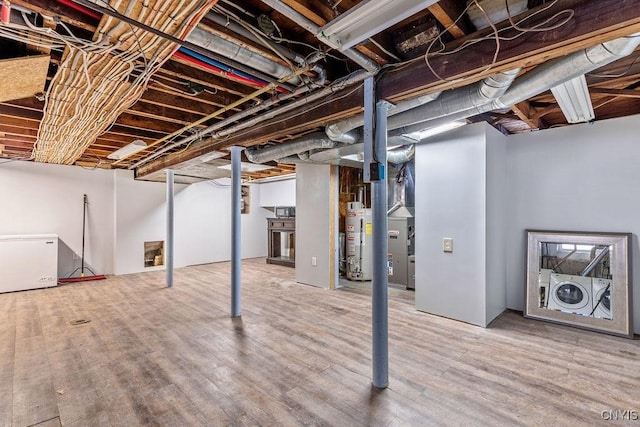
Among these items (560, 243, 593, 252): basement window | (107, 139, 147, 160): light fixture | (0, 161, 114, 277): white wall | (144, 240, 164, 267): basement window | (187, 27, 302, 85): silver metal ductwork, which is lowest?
(144, 240, 164, 267): basement window

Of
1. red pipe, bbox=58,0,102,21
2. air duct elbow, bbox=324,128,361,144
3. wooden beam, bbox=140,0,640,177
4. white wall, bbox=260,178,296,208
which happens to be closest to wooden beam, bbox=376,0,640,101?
wooden beam, bbox=140,0,640,177

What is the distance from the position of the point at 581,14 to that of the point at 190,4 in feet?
6.37

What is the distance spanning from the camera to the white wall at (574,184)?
128 inches

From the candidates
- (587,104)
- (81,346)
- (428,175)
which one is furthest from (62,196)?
(587,104)

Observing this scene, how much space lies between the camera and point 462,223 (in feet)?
11.7

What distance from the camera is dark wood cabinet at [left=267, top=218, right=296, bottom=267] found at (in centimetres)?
786

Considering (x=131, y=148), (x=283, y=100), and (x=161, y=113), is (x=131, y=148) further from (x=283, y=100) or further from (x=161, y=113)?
(x=283, y=100)

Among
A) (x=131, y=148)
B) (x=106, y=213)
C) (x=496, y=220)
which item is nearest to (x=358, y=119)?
(x=496, y=220)

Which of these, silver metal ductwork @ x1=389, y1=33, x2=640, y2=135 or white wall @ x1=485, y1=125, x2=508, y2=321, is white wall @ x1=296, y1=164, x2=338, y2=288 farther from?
silver metal ductwork @ x1=389, y1=33, x2=640, y2=135

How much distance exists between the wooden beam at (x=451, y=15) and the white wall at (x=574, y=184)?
2.65 metres

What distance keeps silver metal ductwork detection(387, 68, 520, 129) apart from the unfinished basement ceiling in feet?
0.43

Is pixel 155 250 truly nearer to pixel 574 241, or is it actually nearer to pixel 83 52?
pixel 83 52

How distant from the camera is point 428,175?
3.89 meters

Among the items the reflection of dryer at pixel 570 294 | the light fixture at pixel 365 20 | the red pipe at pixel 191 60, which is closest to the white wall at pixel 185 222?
the red pipe at pixel 191 60
